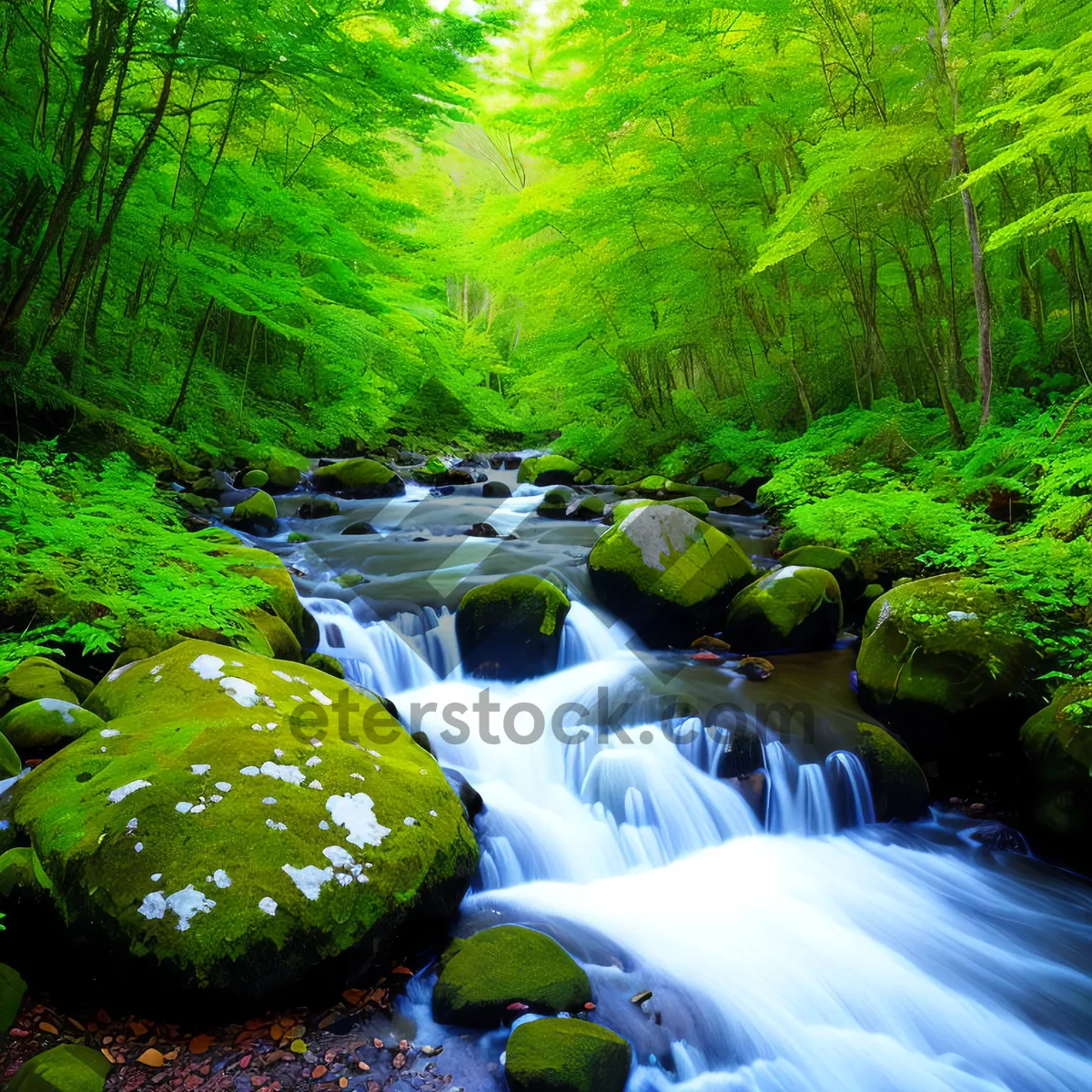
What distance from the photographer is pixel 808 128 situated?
8.86 m

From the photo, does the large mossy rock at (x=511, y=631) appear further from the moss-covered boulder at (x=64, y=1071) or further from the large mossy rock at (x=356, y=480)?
the large mossy rock at (x=356, y=480)

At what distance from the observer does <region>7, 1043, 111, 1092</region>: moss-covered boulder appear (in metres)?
2.02

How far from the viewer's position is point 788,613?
20.5 feet

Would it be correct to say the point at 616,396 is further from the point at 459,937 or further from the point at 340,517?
the point at 459,937

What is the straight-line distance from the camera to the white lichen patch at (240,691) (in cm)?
356

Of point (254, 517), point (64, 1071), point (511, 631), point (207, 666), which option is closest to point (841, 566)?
point (511, 631)

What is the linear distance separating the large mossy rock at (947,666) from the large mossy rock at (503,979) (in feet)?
10.7

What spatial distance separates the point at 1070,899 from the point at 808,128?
918 centimetres

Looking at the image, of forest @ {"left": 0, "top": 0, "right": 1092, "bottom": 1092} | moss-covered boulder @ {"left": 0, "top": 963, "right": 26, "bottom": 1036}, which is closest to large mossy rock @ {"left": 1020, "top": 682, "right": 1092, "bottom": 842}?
forest @ {"left": 0, "top": 0, "right": 1092, "bottom": 1092}

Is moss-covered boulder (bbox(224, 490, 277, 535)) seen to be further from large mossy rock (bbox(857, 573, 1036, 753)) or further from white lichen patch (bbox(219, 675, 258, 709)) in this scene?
large mossy rock (bbox(857, 573, 1036, 753))

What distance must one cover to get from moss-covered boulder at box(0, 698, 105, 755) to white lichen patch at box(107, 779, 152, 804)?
654 mm

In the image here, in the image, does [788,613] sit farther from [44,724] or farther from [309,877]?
[44,724]

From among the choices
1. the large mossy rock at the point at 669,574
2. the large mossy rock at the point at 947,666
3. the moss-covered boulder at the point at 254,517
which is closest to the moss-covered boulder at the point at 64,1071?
the large mossy rock at the point at 947,666

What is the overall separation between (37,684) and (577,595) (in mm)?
4957
